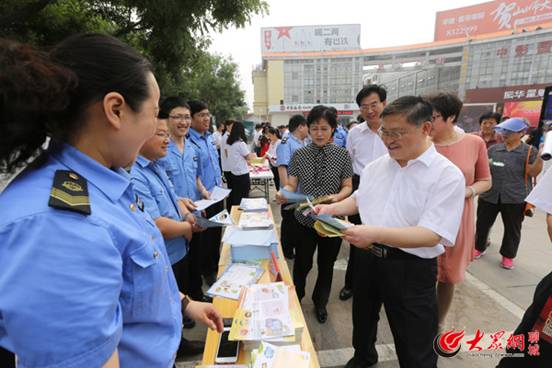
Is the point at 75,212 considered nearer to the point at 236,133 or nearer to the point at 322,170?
the point at 322,170

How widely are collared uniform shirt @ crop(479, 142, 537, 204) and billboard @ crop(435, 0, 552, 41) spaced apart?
35.8 m

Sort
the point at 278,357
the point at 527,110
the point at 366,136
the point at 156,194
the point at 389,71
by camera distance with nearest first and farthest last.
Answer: the point at 278,357 → the point at 156,194 → the point at 366,136 → the point at 527,110 → the point at 389,71

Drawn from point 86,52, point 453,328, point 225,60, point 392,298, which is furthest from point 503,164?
point 225,60

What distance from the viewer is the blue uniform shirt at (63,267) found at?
47cm

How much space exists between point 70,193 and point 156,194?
1148mm

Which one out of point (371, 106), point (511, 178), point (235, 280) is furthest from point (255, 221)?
point (511, 178)

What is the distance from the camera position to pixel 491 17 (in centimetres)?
3022

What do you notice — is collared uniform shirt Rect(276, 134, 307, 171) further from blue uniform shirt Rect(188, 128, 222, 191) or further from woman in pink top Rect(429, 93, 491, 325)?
woman in pink top Rect(429, 93, 491, 325)

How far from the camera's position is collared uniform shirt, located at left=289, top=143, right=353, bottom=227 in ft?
7.46

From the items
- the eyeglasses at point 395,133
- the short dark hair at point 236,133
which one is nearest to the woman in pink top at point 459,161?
the eyeglasses at point 395,133

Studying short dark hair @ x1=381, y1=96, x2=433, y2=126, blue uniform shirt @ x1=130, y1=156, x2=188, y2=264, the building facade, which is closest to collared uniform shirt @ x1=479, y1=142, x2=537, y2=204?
short dark hair @ x1=381, y1=96, x2=433, y2=126

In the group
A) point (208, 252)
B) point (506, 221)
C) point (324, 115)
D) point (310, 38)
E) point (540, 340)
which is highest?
point (310, 38)

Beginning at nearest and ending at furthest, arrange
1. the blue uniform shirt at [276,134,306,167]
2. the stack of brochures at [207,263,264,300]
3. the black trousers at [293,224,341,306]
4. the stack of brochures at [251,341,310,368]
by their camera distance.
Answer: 1. the stack of brochures at [251,341,310,368]
2. the stack of brochures at [207,263,264,300]
3. the black trousers at [293,224,341,306]
4. the blue uniform shirt at [276,134,306,167]

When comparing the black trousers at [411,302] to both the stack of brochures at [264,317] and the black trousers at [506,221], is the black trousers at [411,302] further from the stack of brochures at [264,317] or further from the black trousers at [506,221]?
the black trousers at [506,221]
